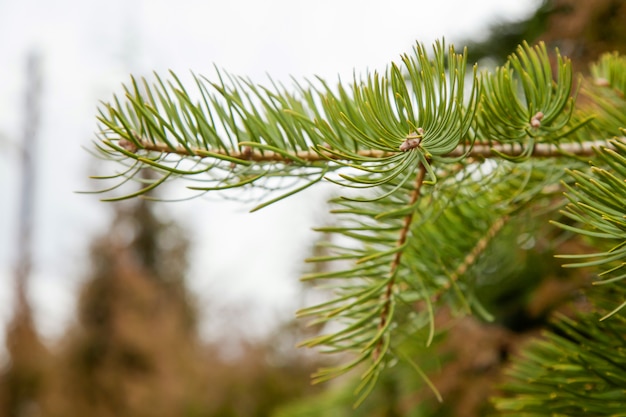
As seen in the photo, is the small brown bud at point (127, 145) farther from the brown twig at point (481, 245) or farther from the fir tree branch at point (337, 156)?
the brown twig at point (481, 245)

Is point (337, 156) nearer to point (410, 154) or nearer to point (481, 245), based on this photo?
point (410, 154)

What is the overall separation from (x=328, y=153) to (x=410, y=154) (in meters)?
0.05

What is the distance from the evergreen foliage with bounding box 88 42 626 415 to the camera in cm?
18

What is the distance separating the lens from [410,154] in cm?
18

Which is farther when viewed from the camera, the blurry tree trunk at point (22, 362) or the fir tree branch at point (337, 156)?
the blurry tree trunk at point (22, 362)

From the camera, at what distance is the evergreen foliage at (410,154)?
0.60 ft

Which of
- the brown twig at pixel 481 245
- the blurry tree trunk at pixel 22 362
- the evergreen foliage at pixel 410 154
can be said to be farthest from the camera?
the blurry tree trunk at pixel 22 362

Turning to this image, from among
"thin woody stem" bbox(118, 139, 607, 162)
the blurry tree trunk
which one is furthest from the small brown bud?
the blurry tree trunk

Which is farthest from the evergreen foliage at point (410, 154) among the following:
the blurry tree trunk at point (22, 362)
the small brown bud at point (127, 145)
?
the blurry tree trunk at point (22, 362)

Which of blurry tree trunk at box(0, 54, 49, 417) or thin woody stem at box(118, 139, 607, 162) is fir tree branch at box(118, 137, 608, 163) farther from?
blurry tree trunk at box(0, 54, 49, 417)

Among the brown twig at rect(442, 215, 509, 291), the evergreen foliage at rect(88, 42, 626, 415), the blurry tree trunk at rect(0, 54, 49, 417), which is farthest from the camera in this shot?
the blurry tree trunk at rect(0, 54, 49, 417)

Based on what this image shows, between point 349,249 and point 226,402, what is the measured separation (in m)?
3.44

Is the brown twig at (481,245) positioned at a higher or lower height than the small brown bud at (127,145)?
lower

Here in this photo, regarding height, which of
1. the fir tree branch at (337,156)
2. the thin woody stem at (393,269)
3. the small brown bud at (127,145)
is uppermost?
the small brown bud at (127,145)
